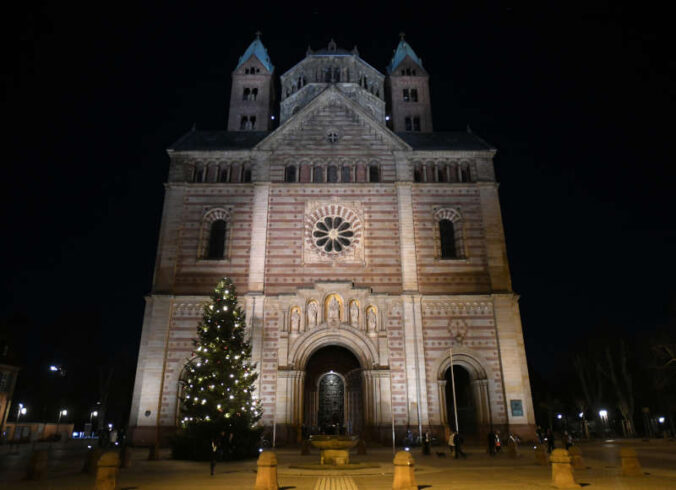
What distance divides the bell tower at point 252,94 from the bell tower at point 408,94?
42.3ft

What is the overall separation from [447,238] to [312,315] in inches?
428

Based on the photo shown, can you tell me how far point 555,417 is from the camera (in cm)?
6856

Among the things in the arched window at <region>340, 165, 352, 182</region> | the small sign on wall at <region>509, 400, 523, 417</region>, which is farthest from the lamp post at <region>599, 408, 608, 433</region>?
the arched window at <region>340, 165, 352, 182</region>

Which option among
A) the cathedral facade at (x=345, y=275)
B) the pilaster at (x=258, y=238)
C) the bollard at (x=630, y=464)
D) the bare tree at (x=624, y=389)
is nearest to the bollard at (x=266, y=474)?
the bollard at (x=630, y=464)

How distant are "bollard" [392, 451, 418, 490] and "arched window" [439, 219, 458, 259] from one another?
21.7m

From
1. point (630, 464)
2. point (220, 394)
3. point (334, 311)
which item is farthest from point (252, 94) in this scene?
point (630, 464)

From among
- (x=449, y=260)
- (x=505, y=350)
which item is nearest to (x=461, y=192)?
(x=449, y=260)

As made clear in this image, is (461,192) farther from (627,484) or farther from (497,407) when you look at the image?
(627,484)

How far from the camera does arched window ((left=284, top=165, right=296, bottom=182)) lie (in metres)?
32.2

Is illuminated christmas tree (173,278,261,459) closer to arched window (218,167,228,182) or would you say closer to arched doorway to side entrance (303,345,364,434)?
arched doorway to side entrance (303,345,364,434)

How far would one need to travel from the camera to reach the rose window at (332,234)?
30.4 meters

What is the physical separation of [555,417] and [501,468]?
6181 cm

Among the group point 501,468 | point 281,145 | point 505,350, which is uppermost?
point 281,145

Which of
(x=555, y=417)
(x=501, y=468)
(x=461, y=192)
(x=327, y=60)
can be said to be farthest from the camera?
(x=555, y=417)
